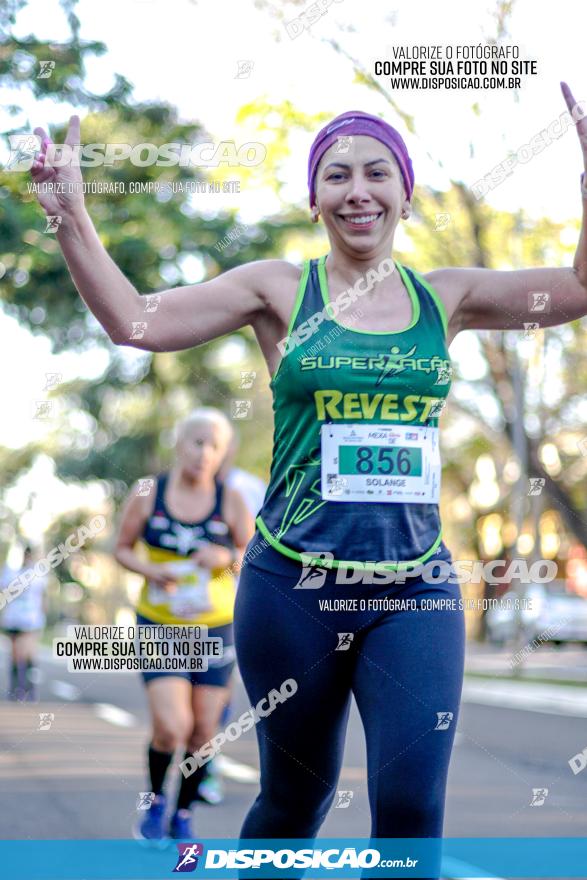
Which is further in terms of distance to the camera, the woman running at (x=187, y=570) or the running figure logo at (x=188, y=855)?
the woman running at (x=187, y=570)

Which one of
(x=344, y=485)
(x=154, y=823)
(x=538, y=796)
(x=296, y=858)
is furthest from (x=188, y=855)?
(x=538, y=796)

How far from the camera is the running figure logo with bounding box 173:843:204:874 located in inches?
138

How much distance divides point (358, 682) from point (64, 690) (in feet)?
44.3

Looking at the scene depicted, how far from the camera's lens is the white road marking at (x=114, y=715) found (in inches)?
439

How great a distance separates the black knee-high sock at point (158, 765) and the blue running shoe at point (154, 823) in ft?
0.26

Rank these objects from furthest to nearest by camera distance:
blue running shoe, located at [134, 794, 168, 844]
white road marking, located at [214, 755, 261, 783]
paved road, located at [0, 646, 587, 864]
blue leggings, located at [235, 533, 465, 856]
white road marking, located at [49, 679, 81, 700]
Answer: white road marking, located at [49, 679, 81, 700]
white road marking, located at [214, 755, 261, 783]
paved road, located at [0, 646, 587, 864]
blue running shoe, located at [134, 794, 168, 844]
blue leggings, located at [235, 533, 465, 856]

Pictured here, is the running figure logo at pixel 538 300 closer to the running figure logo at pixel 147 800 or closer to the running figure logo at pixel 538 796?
the running figure logo at pixel 147 800

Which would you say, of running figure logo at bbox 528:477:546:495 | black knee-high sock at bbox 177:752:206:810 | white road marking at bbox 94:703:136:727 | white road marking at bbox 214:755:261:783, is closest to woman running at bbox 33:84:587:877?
black knee-high sock at bbox 177:752:206:810

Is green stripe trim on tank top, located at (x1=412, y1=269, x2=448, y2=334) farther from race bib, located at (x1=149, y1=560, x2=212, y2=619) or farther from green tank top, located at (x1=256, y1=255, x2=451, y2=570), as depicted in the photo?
race bib, located at (x1=149, y1=560, x2=212, y2=619)

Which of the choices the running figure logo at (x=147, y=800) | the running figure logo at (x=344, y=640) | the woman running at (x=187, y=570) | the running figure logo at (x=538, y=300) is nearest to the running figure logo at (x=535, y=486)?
the woman running at (x=187, y=570)

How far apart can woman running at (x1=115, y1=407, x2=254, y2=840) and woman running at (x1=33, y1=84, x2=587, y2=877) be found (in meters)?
2.39

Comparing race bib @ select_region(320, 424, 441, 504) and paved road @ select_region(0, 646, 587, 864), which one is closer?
race bib @ select_region(320, 424, 441, 504)

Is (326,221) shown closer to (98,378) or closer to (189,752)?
(189,752)

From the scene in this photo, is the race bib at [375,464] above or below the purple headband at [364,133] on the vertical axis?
below
